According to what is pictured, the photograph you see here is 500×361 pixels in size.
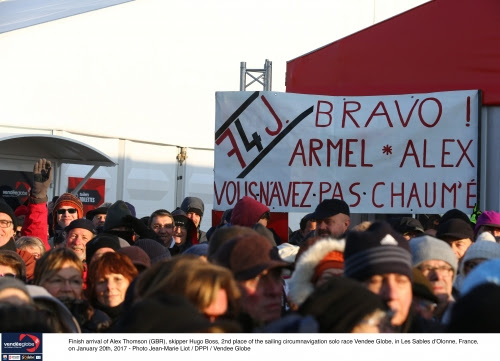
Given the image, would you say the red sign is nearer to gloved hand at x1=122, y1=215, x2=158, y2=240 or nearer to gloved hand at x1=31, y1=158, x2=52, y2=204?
gloved hand at x1=31, y1=158, x2=52, y2=204

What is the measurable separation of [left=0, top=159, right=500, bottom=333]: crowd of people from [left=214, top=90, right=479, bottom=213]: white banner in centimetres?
169

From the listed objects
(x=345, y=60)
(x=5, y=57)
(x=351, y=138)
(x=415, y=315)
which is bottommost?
(x=415, y=315)

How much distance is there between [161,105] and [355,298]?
1520 centimetres

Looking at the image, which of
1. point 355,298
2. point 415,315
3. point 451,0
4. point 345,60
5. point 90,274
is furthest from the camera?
point 345,60

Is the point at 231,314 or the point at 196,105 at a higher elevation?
the point at 196,105

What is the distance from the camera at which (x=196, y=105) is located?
1822 centimetres

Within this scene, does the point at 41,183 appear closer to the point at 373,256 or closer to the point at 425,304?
the point at 425,304

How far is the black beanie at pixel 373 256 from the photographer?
3314mm

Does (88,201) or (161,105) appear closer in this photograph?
(88,201)

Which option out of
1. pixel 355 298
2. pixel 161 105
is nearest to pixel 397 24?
pixel 355 298

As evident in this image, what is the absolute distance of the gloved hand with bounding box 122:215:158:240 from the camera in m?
6.78

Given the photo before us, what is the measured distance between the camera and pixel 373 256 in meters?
3.35

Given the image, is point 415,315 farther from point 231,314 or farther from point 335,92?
point 335,92
